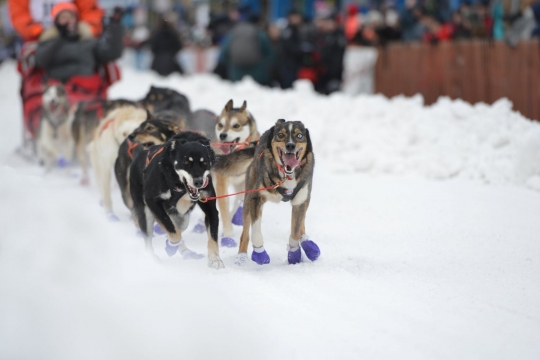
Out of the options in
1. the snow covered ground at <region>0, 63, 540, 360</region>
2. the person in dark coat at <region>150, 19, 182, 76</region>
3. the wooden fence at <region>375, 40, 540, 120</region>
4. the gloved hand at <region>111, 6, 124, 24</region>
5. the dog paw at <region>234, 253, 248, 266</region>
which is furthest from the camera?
the person in dark coat at <region>150, 19, 182, 76</region>

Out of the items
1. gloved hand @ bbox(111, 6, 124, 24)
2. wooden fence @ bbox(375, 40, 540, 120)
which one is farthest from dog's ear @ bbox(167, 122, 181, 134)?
wooden fence @ bbox(375, 40, 540, 120)

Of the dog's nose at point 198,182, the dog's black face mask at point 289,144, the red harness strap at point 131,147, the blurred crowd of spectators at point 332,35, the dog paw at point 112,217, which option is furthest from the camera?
the blurred crowd of spectators at point 332,35

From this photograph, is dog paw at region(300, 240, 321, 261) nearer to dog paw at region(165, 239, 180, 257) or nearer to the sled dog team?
the sled dog team

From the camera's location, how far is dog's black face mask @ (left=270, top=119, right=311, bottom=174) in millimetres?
4230

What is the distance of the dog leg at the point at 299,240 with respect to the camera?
4523 millimetres

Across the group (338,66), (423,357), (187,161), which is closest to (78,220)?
→ (187,161)

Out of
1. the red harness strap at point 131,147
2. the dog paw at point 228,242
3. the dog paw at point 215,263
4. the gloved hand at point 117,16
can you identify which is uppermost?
the gloved hand at point 117,16

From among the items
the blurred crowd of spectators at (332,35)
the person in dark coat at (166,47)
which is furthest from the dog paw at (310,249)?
the person in dark coat at (166,47)

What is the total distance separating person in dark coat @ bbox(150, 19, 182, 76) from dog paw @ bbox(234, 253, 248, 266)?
36.4 ft

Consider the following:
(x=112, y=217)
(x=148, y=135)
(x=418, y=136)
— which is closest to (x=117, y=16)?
(x=112, y=217)

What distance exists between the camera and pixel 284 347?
3.20 m

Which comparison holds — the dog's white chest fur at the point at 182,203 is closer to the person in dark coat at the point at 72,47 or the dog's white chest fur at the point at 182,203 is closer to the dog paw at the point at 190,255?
the dog paw at the point at 190,255

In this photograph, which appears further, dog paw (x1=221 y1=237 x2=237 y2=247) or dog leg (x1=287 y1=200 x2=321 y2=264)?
dog paw (x1=221 y1=237 x2=237 y2=247)

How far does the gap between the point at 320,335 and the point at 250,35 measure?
9.13 meters
